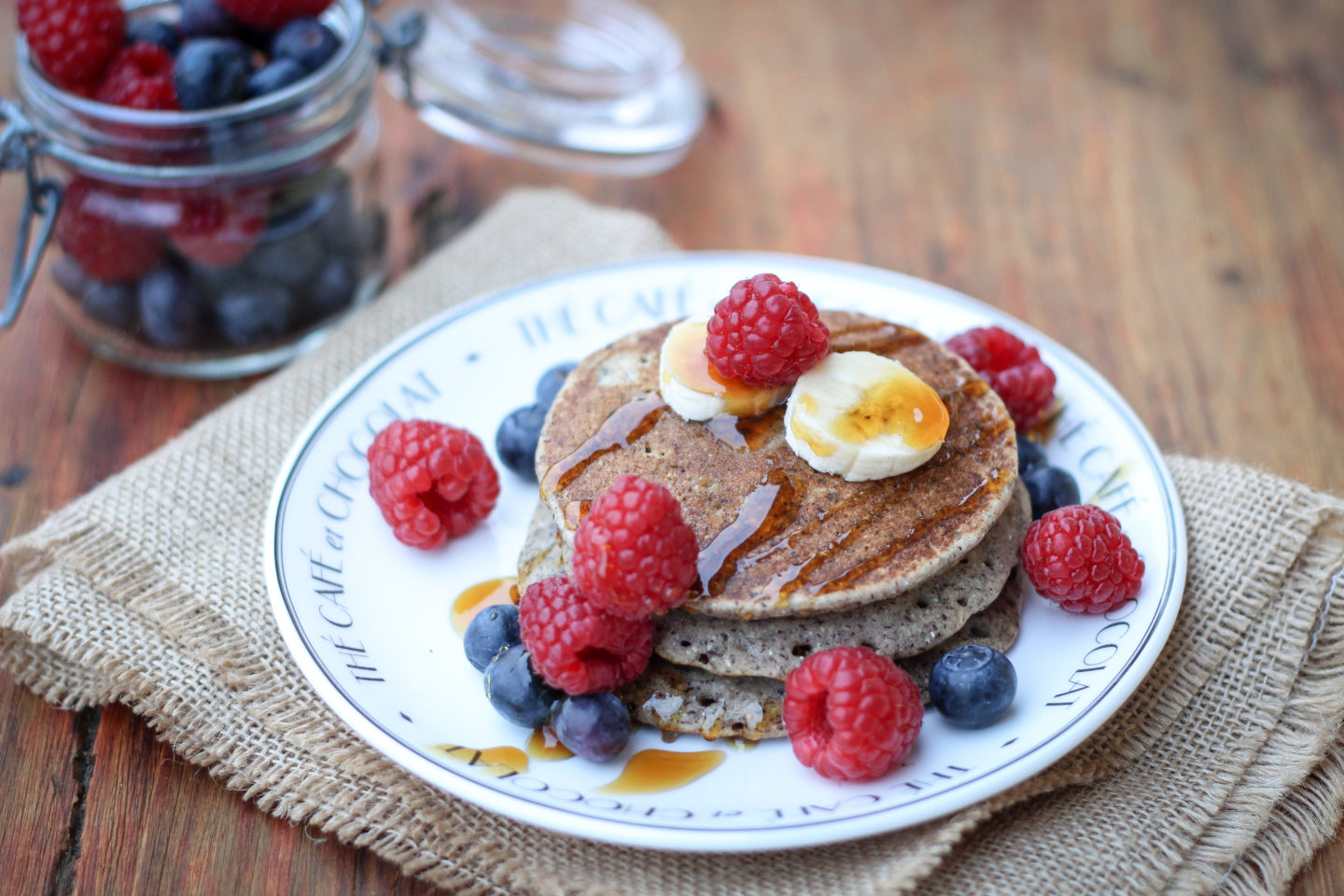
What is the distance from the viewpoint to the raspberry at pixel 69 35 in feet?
8.46

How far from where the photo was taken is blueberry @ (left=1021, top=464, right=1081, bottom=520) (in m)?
2.25

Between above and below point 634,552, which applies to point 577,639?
below

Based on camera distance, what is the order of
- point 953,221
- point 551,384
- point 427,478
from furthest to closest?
point 953,221 → point 551,384 → point 427,478

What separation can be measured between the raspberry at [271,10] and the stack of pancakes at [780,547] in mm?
1322

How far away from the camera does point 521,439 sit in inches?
94.0

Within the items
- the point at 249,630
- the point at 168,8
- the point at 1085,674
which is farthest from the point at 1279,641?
the point at 168,8

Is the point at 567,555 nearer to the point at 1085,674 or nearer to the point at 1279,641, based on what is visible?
the point at 1085,674

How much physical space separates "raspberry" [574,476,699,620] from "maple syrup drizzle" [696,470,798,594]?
95 mm

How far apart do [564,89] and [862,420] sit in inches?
83.6

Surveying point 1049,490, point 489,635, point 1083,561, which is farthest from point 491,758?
point 1049,490

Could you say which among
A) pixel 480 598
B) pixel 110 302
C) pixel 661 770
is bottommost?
pixel 110 302

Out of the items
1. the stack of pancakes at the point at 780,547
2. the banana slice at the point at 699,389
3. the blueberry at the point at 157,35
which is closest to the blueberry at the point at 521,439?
the stack of pancakes at the point at 780,547

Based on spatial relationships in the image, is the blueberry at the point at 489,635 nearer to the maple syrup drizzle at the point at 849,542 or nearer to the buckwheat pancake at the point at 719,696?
the buckwheat pancake at the point at 719,696

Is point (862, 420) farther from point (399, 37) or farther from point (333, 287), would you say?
point (399, 37)
